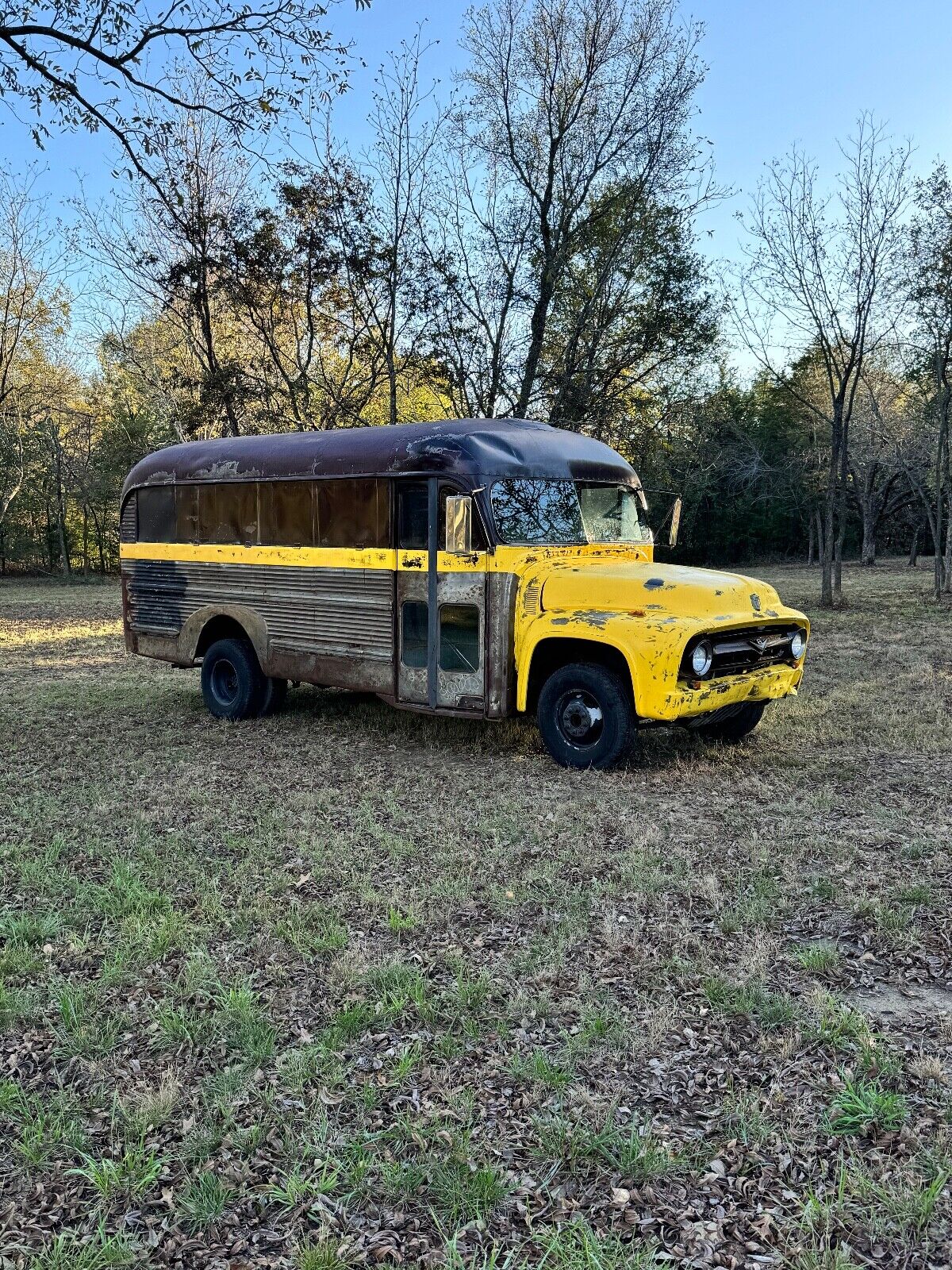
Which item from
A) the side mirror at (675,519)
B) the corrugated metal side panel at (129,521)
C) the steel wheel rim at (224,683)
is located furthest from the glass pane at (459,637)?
the corrugated metal side panel at (129,521)

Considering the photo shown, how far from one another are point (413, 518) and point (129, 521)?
13.1 ft

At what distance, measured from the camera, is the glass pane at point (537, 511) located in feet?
23.4

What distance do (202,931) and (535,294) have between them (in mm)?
14365

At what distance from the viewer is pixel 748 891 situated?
15.4 ft

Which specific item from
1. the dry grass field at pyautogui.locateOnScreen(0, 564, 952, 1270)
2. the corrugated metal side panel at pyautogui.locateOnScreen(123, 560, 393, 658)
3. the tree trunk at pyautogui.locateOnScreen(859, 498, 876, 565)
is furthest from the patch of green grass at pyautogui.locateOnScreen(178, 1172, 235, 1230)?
the tree trunk at pyautogui.locateOnScreen(859, 498, 876, 565)

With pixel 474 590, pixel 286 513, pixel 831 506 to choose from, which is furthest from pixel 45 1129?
pixel 831 506

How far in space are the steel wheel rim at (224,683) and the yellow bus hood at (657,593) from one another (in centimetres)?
382

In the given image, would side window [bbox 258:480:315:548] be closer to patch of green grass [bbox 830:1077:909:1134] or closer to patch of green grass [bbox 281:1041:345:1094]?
patch of green grass [bbox 281:1041:345:1094]

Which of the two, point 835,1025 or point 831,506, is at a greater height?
point 831,506

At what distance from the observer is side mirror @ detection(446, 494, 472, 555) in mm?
6840

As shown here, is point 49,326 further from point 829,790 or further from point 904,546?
point 904,546

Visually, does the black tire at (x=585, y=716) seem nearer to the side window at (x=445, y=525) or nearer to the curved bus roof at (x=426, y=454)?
the side window at (x=445, y=525)

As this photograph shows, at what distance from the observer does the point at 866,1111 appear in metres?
2.93

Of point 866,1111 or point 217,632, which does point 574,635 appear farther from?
point 217,632
